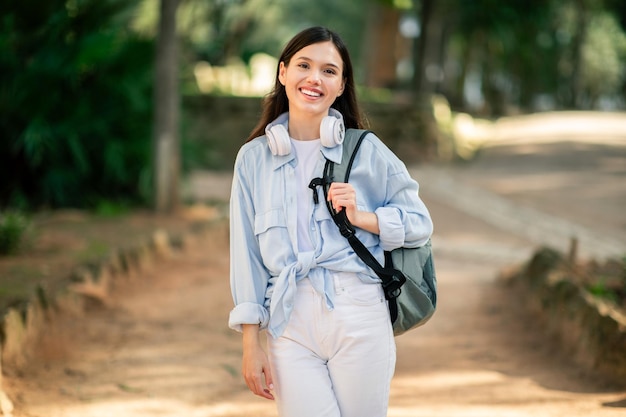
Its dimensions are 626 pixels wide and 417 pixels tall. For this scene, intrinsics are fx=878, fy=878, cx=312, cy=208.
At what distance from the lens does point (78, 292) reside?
19.5 feet

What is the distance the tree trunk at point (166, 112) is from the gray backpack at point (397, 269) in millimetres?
7207

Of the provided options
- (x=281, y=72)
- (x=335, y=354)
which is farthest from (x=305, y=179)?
(x=335, y=354)

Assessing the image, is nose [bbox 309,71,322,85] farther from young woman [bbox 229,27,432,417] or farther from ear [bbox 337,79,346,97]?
ear [bbox 337,79,346,97]

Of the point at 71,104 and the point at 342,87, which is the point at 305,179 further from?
the point at 71,104

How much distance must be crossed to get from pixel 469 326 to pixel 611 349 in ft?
5.50

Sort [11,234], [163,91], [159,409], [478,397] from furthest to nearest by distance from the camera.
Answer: [163,91] < [11,234] < [478,397] < [159,409]

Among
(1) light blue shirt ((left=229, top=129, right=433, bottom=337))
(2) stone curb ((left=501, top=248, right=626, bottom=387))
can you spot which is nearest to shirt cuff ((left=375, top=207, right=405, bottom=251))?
(1) light blue shirt ((left=229, top=129, right=433, bottom=337))

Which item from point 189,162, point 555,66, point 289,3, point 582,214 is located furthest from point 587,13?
point 189,162

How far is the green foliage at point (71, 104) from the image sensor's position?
9.40 meters

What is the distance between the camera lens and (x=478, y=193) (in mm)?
13906

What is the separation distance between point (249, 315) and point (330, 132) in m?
0.56

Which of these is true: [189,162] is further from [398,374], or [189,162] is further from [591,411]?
[591,411]

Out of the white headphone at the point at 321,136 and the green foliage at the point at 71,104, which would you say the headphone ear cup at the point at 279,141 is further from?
the green foliage at the point at 71,104

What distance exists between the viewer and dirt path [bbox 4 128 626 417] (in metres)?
4.12
